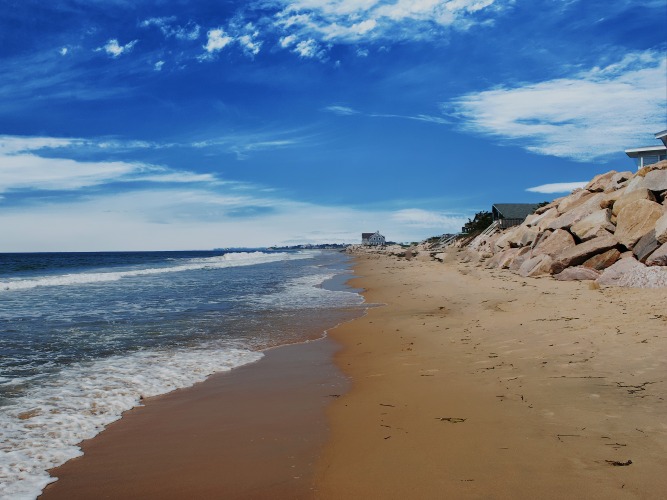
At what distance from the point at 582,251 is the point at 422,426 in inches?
580

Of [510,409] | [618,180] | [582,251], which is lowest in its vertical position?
[510,409]

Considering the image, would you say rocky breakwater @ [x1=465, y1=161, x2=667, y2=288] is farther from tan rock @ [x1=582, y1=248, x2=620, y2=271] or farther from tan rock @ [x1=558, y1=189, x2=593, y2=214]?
tan rock @ [x1=558, y1=189, x2=593, y2=214]

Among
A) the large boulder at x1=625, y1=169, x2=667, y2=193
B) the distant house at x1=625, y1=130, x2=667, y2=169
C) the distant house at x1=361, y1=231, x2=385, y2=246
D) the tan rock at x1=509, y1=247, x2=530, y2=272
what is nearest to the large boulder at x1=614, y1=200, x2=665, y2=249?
the large boulder at x1=625, y1=169, x2=667, y2=193

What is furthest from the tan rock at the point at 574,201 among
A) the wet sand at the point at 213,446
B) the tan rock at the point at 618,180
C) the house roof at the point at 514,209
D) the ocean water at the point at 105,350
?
the house roof at the point at 514,209

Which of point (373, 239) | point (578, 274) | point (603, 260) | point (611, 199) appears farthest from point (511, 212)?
point (373, 239)

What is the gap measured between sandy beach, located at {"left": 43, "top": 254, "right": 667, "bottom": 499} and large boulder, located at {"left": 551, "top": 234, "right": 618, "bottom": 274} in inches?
300

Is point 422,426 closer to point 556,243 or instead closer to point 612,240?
point 612,240

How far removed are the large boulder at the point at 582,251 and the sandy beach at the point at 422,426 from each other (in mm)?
7616

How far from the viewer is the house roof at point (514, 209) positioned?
50031 mm

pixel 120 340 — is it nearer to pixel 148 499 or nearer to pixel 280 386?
pixel 280 386

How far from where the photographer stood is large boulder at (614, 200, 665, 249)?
15891 mm

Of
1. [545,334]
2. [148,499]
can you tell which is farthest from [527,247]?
[148,499]

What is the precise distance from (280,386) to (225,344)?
3.76 meters

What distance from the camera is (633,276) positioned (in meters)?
13.3
